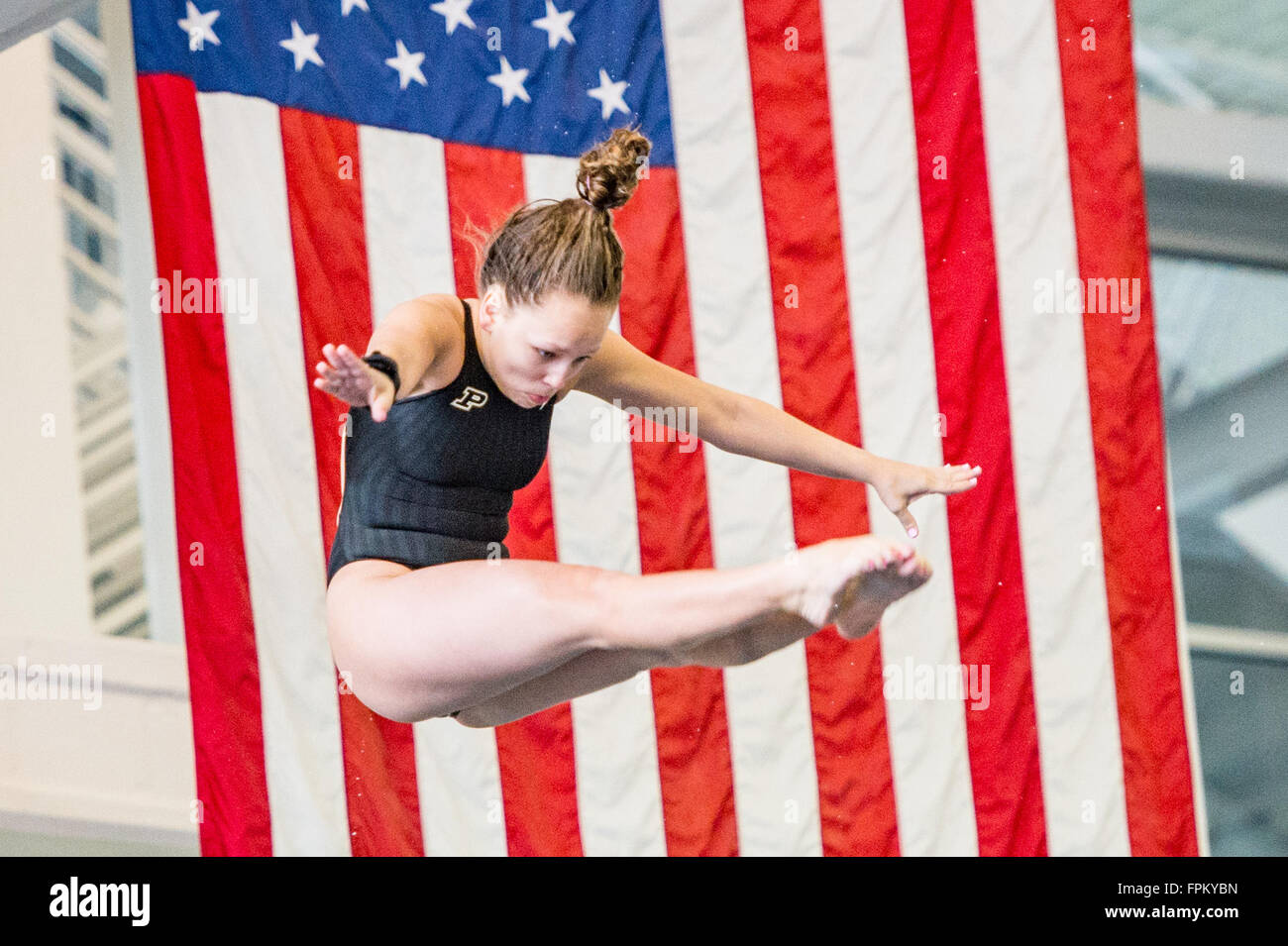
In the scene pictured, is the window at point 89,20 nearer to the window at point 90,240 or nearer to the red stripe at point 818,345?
the window at point 90,240

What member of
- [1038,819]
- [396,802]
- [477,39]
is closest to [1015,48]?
[477,39]

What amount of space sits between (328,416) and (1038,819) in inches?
84.4

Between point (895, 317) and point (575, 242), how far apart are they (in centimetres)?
184

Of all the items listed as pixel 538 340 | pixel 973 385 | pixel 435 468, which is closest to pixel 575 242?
pixel 538 340

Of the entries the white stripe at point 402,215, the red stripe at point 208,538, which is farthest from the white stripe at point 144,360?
the white stripe at point 402,215

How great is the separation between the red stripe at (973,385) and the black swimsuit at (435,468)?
179 cm

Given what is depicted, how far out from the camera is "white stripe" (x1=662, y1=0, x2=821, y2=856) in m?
3.62

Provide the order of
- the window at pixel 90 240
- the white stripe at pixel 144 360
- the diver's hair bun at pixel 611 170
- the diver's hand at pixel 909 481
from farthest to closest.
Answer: the window at pixel 90 240 < the white stripe at pixel 144 360 < the diver's hand at pixel 909 481 < the diver's hair bun at pixel 611 170

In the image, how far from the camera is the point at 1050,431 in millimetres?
3670

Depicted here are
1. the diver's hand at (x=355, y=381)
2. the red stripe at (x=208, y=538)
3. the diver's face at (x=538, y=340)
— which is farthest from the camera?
the red stripe at (x=208, y=538)

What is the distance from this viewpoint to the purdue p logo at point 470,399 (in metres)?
2.08

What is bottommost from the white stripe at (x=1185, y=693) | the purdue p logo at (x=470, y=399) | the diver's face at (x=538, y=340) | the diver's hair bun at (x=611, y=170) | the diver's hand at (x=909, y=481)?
the white stripe at (x=1185, y=693)

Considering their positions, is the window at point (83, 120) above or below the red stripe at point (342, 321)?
above
